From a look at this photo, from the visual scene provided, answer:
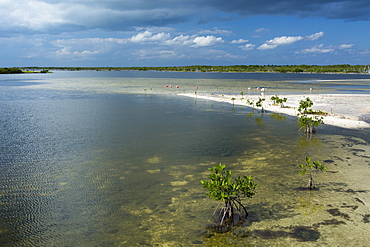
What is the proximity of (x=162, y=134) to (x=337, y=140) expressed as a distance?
47.4 ft

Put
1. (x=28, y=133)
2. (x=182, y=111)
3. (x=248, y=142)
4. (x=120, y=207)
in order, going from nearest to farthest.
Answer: (x=120, y=207)
(x=248, y=142)
(x=28, y=133)
(x=182, y=111)

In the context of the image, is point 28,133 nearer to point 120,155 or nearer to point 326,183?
point 120,155

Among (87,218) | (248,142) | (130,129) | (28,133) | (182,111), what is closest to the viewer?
(87,218)

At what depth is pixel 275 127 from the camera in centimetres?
2973

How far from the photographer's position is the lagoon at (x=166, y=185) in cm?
1059

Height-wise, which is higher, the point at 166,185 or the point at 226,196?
the point at 226,196

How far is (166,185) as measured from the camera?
48.5ft

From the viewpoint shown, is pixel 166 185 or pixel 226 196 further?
pixel 166 185

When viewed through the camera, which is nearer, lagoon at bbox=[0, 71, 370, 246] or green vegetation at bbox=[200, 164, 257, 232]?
lagoon at bbox=[0, 71, 370, 246]

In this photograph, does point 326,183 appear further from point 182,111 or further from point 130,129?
point 182,111

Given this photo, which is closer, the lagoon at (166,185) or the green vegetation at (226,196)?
the lagoon at (166,185)

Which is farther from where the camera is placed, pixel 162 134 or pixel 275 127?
pixel 275 127

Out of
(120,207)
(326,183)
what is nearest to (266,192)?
(326,183)

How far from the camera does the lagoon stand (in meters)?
10.6
